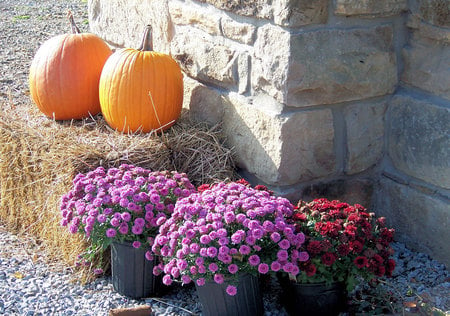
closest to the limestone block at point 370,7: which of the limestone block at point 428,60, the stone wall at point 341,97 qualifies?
the stone wall at point 341,97

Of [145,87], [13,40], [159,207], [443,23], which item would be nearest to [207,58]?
[145,87]

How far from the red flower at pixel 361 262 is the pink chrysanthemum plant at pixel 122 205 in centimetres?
75

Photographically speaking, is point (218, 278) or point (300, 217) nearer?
point (218, 278)

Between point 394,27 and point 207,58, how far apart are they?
2.89ft

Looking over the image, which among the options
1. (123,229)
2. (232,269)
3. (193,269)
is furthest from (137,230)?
(232,269)

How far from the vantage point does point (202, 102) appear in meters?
3.41

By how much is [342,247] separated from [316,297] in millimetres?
251

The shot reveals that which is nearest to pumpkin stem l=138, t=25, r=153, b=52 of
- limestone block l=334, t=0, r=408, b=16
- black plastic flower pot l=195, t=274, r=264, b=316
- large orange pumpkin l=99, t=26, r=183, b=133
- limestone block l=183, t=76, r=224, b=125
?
large orange pumpkin l=99, t=26, r=183, b=133

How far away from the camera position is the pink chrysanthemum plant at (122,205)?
269 centimetres

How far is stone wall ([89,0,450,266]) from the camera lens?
281 cm

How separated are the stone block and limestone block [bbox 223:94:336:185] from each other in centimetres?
8

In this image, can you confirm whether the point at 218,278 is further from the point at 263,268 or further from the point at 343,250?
the point at 343,250

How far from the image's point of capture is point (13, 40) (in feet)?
22.9

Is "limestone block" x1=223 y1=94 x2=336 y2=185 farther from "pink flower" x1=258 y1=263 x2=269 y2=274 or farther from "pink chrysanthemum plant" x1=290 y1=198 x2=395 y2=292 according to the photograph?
"pink flower" x1=258 y1=263 x2=269 y2=274
